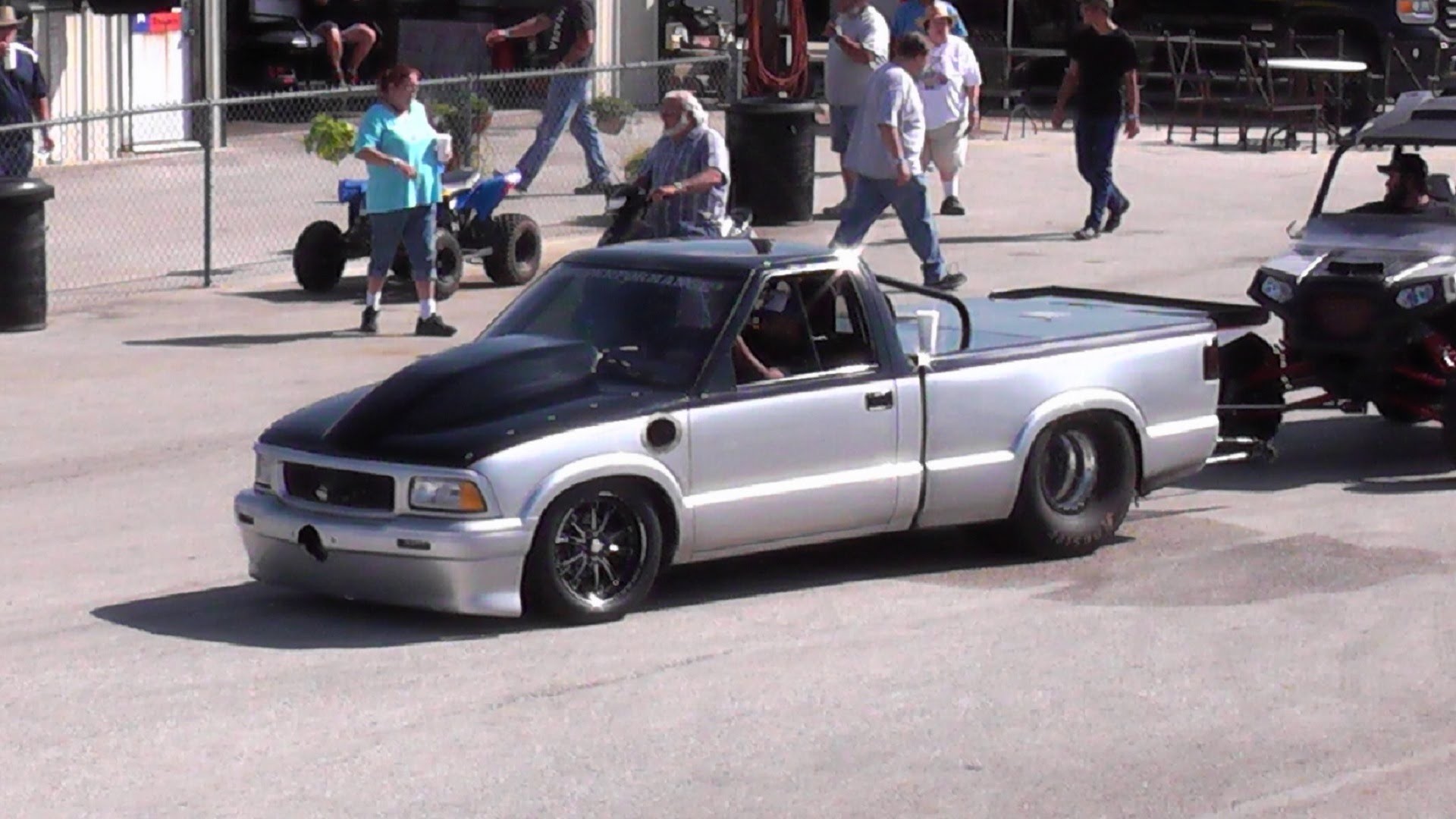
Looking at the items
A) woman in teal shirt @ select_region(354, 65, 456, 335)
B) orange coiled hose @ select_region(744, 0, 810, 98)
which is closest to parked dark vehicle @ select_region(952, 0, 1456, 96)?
orange coiled hose @ select_region(744, 0, 810, 98)

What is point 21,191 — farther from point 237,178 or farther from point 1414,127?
point 1414,127

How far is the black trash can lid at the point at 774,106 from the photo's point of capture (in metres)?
21.9

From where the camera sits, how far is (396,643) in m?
9.29

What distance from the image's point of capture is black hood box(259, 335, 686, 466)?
934 centimetres

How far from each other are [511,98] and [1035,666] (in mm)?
16931

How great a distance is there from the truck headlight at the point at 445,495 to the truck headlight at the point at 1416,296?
5310 mm

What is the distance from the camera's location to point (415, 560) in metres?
9.23

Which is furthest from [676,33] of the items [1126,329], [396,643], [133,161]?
[396,643]

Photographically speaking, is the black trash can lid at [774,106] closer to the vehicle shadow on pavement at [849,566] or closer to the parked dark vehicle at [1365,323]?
the parked dark vehicle at [1365,323]

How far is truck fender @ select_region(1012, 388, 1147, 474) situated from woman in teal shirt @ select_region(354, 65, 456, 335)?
20.5 feet

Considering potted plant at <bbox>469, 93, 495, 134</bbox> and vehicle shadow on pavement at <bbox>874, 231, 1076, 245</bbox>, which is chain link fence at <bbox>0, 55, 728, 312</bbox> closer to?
potted plant at <bbox>469, 93, 495, 134</bbox>

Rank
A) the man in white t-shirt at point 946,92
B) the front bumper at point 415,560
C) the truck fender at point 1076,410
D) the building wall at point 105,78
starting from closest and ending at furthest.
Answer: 1. the front bumper at point 415,560
2. the truck fender at point 1076,410
3. the man in white t-shirt at point 946,92
4. the building wall at point 105,78

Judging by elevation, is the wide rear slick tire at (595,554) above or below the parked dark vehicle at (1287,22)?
below

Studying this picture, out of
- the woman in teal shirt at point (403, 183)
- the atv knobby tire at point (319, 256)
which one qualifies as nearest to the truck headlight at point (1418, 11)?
the atv knobby tire at point (319, 256)
